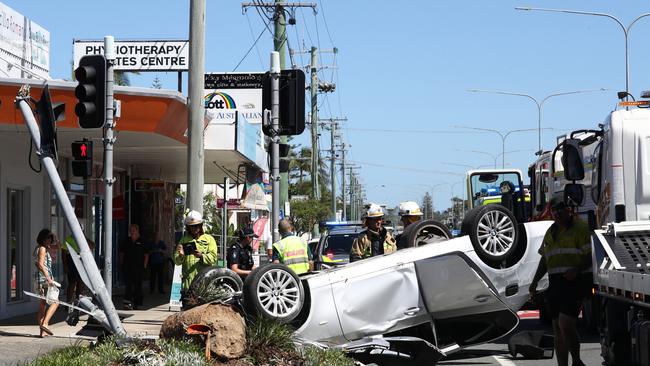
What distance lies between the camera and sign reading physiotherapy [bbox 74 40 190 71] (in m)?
31.6

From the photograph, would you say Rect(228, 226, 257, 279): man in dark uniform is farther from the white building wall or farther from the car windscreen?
the white building wall

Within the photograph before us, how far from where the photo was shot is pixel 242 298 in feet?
33.6

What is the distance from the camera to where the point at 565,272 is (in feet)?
35.6

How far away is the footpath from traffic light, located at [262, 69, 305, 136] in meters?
3.68

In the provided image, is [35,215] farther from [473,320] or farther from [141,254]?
[473,320]

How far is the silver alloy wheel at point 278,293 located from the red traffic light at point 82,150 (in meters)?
5.23

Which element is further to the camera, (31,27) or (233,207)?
(233,207)

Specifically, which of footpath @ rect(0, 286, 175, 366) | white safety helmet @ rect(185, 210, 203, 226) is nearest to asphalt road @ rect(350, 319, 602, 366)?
white safety helmet @ rect(185, 210, 203, 226)

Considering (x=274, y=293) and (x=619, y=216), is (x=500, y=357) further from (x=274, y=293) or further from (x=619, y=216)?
(x=274, y=293)

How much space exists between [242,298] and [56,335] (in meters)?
7.66

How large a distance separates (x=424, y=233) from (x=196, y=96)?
5786 millimetres

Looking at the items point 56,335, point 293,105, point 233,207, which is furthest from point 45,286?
point 233,207

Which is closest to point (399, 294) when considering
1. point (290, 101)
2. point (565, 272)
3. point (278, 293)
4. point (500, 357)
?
point (278, 293)

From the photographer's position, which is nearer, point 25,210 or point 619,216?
point 619,216
